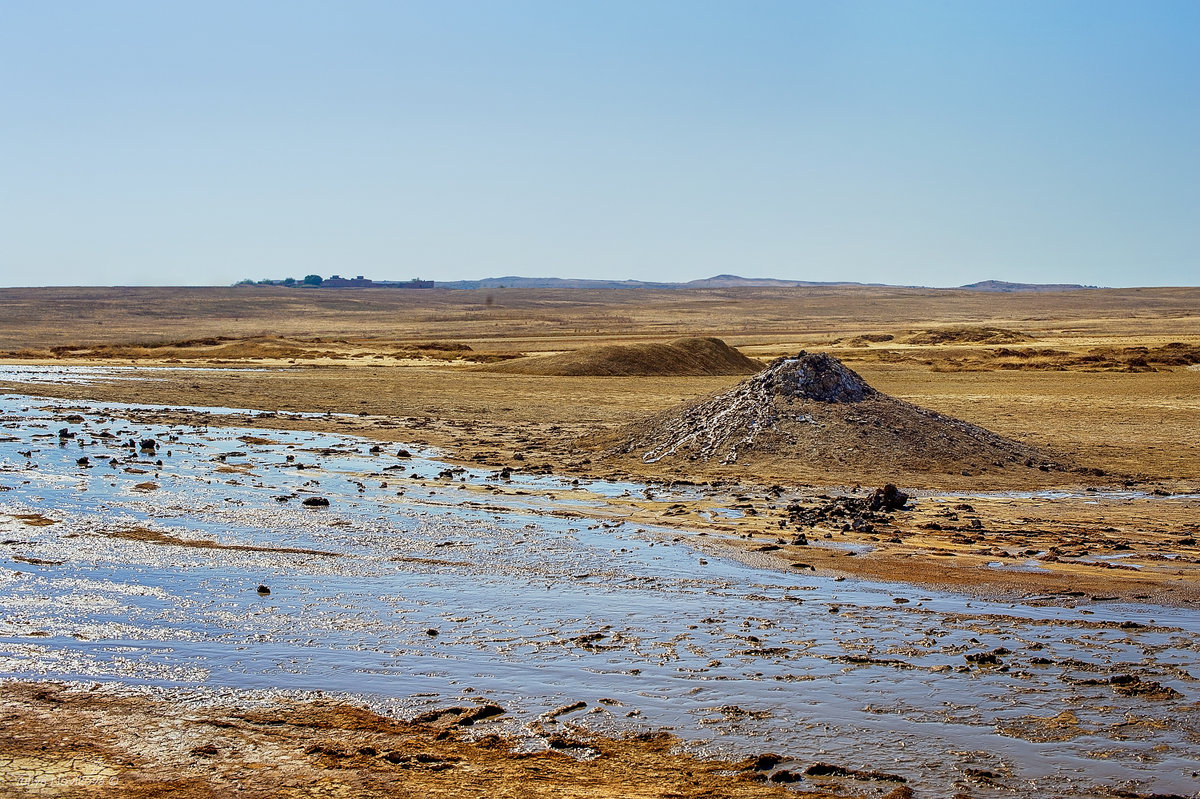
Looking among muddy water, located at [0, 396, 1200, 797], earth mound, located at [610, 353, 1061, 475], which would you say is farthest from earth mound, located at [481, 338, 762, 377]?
muddy water, located at [0, 396, 1200, 797]

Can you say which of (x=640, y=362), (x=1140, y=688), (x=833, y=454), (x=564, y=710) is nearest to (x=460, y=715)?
(x=564, y=710)

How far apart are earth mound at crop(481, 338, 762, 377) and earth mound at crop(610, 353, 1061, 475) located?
21700 millimetres

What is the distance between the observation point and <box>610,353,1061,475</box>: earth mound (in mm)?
19234

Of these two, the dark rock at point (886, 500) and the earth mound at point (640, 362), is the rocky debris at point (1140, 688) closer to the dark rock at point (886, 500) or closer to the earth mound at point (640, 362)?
the dark rock at point (886, 500)

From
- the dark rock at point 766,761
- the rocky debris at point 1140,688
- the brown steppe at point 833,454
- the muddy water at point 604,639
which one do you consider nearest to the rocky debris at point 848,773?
the muddy water at point 604,639

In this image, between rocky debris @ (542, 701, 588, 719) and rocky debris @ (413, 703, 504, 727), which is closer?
rocky debris @ (413, 703, 504, 727)

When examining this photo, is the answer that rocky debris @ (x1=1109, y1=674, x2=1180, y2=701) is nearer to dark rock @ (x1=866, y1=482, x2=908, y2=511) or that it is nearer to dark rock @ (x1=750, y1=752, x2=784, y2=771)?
dark rock @ (x1=750, y1=752, x2=784, y2=771)

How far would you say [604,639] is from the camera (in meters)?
9.25

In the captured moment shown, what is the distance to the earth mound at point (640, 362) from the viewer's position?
1729 inches

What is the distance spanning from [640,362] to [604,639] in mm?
35701

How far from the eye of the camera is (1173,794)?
20.0 feet

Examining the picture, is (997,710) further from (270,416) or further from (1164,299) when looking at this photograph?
(1164,299)

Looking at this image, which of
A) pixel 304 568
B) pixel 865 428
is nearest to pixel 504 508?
pixel 304 568

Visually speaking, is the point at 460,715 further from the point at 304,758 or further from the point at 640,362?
the point at 640,362
